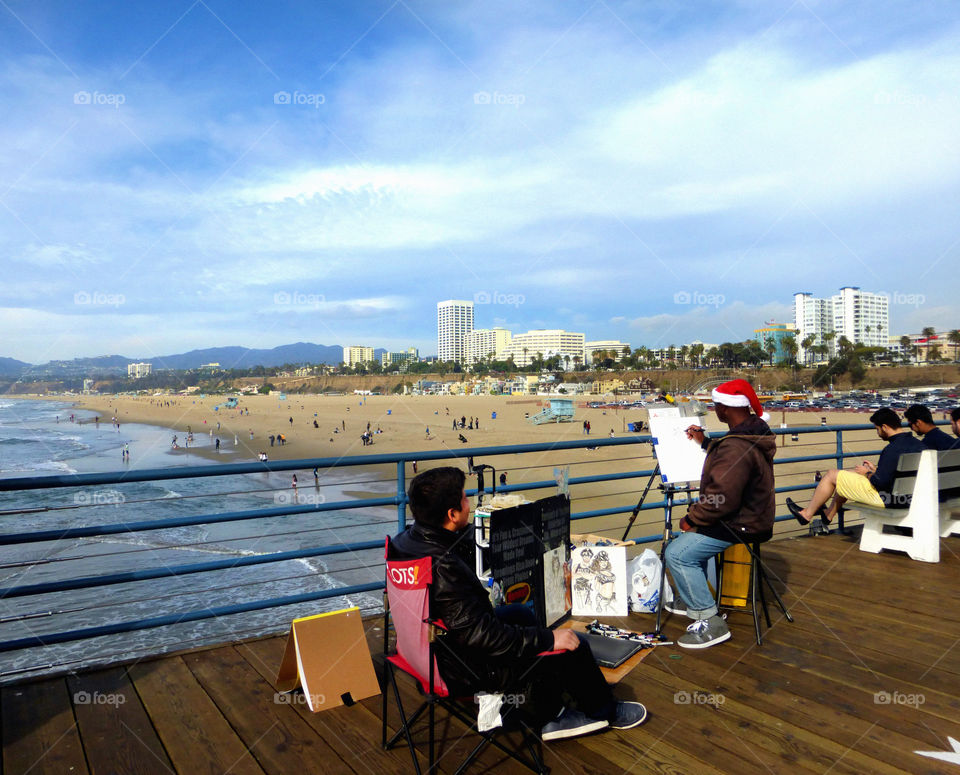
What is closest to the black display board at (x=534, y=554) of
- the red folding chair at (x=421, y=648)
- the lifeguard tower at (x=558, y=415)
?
the red folding chair at (x=421, y=648)

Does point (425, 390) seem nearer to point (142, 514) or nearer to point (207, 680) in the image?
point (142, 514)

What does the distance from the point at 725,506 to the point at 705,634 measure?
81cm

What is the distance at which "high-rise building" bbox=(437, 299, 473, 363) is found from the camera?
150000mm

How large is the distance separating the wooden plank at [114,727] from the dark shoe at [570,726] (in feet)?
5.28

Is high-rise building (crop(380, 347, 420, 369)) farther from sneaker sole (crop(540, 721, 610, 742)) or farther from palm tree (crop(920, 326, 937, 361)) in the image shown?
sneaker sole (crop(540, 721, 610, 742))

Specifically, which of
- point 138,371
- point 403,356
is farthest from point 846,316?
point 138,371

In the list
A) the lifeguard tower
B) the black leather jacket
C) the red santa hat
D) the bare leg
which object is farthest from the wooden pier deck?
the lifeguard tower

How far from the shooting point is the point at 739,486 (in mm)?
3918

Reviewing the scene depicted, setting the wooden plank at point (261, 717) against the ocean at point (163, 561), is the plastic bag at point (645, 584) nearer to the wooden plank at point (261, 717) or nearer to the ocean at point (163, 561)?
the ocean at point (163, 561)

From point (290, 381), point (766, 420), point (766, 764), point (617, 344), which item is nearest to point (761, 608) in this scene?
point (766, 420)

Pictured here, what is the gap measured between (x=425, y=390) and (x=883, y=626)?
107 metres

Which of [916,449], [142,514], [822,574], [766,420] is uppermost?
[766,420]

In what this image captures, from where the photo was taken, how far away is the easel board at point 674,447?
5012 millimetres

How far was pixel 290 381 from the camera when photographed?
134 m
